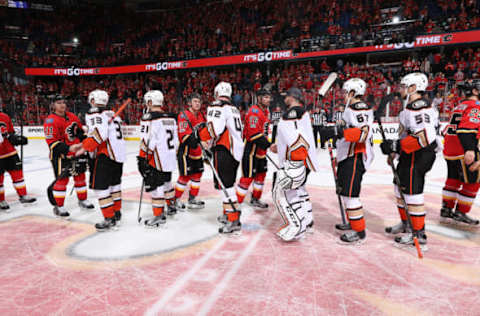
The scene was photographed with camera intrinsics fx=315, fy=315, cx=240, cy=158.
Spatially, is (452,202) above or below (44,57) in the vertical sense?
below

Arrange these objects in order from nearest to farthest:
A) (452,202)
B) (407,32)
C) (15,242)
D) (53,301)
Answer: (53,301)
(15,242)
(452,202)
(407,32)

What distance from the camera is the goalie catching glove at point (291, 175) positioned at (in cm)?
328

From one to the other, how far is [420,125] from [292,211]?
1521mm

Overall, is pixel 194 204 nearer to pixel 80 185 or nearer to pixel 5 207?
pixel 80 185

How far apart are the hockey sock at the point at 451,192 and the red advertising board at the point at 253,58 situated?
499 inches

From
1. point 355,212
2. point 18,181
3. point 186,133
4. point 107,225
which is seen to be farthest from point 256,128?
point 18,181

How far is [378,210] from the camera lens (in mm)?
4562

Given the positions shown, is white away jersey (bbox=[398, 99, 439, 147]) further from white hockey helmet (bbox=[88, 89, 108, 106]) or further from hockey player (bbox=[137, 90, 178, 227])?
white hockey helmet (bbox=[88, 89, 108, 106])

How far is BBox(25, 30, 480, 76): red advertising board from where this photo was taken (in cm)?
1391

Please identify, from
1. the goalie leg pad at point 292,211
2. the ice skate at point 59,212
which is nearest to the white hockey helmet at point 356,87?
the goalie leg pad at point 292,211

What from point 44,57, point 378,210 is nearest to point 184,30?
point 44,57

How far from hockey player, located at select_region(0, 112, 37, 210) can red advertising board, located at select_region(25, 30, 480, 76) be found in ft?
47.3

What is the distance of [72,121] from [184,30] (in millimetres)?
20384

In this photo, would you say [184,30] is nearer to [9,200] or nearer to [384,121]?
[384,121]
